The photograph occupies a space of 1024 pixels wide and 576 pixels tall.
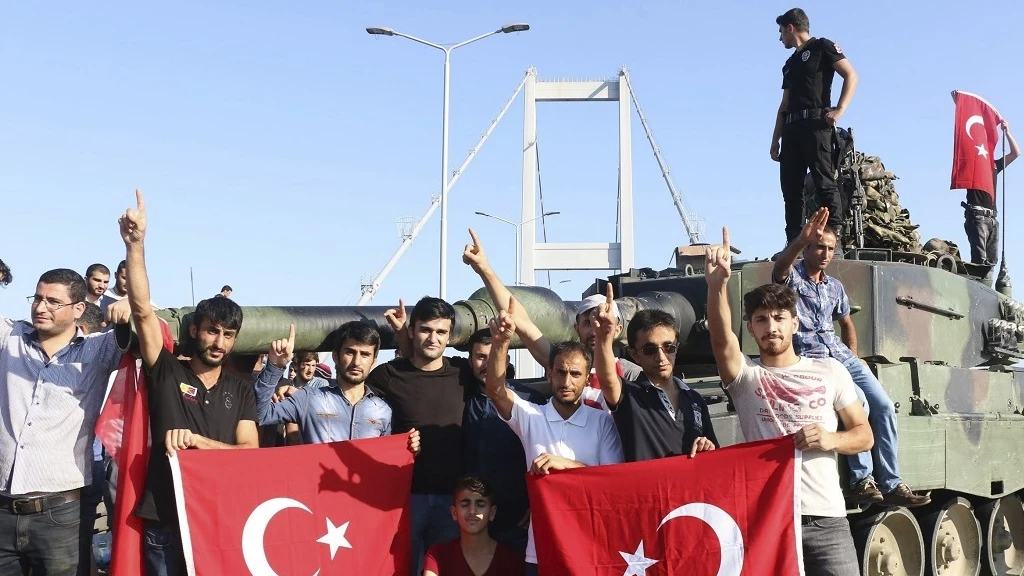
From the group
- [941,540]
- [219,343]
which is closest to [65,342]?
[219,343]

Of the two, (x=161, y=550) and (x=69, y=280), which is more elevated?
(x=69, y=280)

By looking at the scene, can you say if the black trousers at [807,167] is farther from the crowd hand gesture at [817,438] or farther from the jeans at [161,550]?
the jeans at [161,550]

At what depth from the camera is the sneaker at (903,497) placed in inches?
303

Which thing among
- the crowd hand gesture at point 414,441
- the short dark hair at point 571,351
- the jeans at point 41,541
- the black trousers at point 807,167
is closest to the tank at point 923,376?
the black trousers at point 807,167

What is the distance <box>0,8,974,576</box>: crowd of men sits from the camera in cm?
559

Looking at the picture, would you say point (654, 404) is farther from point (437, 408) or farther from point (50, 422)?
point (50, 422)

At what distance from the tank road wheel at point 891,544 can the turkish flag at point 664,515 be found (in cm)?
322

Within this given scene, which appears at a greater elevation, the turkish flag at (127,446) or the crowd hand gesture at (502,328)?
the crowd hand gesture at (502,328)

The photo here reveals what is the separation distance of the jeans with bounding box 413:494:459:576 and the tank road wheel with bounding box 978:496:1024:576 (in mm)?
5915

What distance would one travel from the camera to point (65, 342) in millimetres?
5891

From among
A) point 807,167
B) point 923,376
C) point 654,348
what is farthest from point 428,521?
point 807,167

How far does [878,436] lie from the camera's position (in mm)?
7531

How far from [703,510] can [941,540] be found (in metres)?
4.82

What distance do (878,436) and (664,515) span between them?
225 cm
